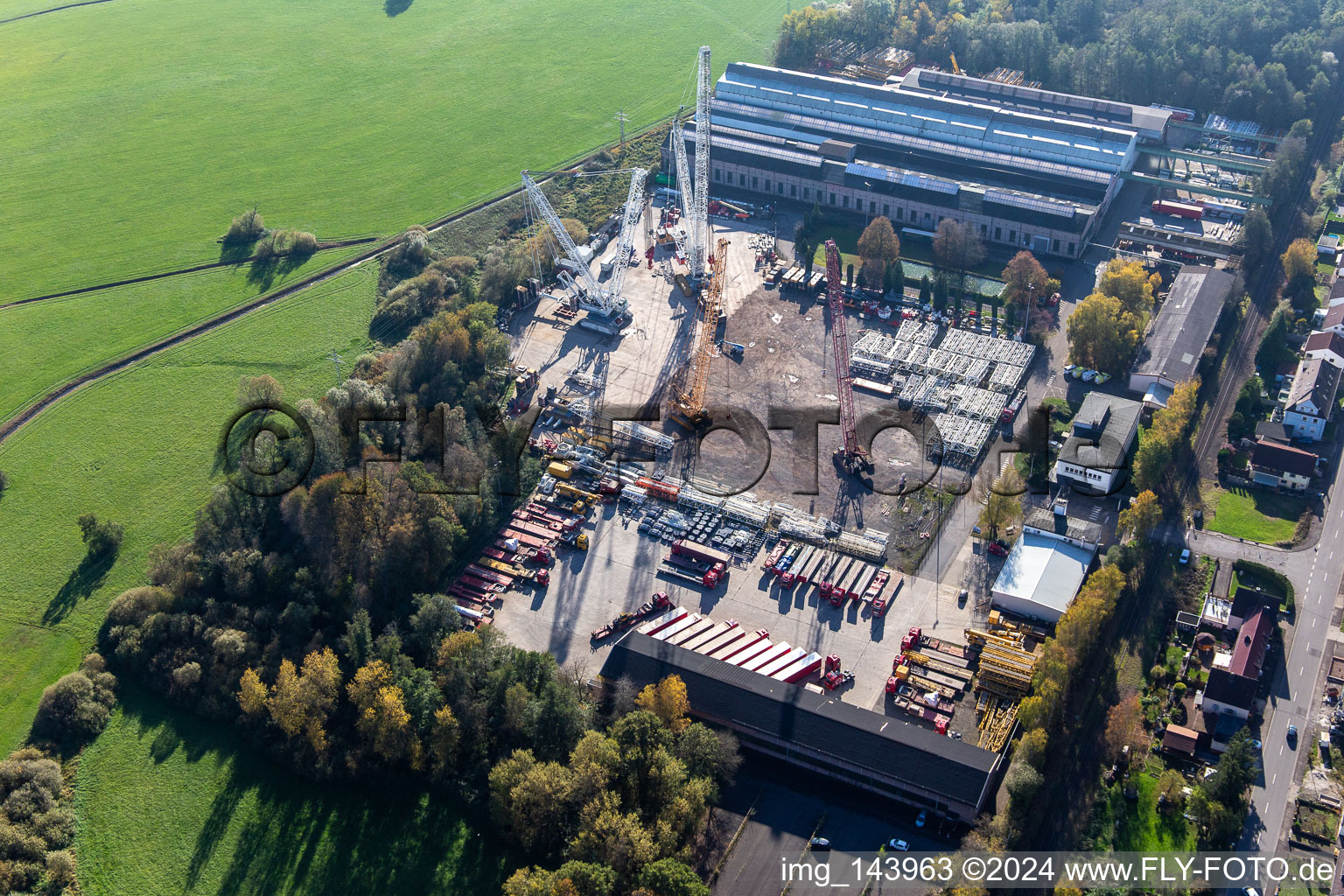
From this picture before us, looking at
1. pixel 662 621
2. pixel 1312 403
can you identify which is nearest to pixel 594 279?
pixel 662 621

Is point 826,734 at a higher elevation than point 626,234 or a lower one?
lower

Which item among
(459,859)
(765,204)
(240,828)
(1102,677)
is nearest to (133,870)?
(240,828)

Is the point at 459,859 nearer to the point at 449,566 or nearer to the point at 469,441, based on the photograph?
the point at 449,566

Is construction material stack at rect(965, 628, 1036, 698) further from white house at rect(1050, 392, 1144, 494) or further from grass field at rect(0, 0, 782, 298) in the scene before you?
grass field at rect(0, 0, 782, 298)

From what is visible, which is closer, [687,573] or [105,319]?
[687,573]

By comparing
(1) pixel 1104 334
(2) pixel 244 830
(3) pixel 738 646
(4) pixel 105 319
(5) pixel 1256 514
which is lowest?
(2) pixel 244 830

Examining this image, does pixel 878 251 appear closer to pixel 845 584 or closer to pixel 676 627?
pixel 845 584

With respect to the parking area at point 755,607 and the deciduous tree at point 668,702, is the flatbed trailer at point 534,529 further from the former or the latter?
the deciduous tree at point 668,702
